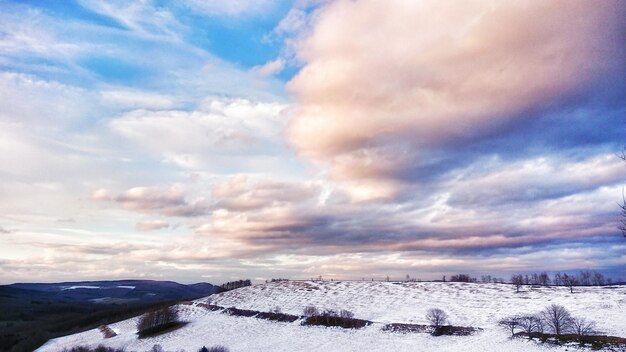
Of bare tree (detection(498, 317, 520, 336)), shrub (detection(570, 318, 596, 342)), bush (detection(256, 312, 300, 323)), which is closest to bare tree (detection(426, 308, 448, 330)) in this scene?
bare tree (detection(498, 317, 520, 336))


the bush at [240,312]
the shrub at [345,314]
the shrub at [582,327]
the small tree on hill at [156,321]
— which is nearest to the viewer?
the shrub at [582,327]

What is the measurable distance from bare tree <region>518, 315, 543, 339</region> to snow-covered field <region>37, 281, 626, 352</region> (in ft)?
7.82

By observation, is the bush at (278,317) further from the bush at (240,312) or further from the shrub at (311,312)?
the bush at (240,312)

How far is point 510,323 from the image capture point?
54.9 metres

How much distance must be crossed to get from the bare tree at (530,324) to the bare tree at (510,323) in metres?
0.52

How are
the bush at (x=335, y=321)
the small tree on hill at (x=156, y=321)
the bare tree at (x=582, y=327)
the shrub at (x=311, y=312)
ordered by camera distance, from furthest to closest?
1. the small tree on hill at (x=156, y=321)
2. the shrub at (x=311, y=312)
3. the bush at (x=335, y=321)
4. the bare tree at (x=582, y=327)

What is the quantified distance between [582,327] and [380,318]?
28.3 m

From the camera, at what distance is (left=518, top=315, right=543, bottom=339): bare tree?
5063cm

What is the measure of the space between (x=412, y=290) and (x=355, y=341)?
39377mm

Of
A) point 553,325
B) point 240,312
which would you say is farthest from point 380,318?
point 240,312

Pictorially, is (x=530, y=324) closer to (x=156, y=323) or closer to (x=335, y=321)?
(x=335, y=321)

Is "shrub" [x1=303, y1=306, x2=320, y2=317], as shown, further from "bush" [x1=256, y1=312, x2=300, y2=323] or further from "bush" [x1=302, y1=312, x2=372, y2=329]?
"bush" [x1=256, y1=312, x2=300, y2=323]

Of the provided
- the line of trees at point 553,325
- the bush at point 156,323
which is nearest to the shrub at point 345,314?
the line of trees at point 553,325

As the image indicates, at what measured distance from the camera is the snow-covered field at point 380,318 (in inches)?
2121
